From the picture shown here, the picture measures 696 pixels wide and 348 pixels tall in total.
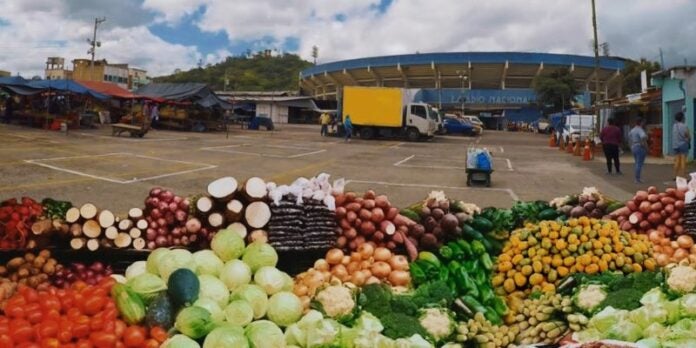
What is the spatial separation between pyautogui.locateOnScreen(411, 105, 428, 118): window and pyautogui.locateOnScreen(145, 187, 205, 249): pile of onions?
29.9 metres

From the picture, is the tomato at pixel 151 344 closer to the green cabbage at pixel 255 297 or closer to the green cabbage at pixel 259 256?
the green cabbage at pixel 255 297

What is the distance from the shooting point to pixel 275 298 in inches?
162

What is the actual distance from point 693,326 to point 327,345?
2.37 m

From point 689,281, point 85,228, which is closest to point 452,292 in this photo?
point 689,281

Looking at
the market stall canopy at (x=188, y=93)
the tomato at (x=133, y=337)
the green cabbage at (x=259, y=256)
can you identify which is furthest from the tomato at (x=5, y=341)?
the market stall canopy at (x=188, y=93)

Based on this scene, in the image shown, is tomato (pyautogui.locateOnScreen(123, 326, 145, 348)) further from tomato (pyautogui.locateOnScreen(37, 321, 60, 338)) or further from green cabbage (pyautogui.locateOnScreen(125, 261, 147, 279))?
green cabbage (pyautogui.locateOnScreen(125, 261, 147, 279))

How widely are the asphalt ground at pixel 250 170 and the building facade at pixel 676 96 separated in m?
2.17

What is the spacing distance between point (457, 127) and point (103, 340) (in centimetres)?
4320

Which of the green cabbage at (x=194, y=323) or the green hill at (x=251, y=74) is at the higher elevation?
the green hill at (x=251, y=74)

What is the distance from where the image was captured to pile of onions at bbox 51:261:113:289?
15.7ft

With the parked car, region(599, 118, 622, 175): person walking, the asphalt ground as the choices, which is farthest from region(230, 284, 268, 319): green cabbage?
the parked car

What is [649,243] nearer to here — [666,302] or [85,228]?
[666,302]

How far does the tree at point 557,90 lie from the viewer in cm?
5616

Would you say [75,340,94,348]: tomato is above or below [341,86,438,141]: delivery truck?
below
